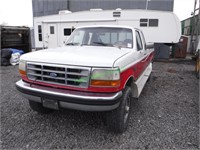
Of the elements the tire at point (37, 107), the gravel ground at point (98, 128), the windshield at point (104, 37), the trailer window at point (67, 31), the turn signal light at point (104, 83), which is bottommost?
the gravel ground at point (98, 128)

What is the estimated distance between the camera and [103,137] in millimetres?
2713

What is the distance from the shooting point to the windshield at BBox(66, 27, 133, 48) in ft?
11.6

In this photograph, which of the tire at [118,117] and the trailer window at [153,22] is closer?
the tire at [118,117]

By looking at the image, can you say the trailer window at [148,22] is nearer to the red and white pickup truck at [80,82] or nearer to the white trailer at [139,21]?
the white trailer at [139,21]

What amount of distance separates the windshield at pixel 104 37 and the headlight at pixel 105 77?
136 centimetres

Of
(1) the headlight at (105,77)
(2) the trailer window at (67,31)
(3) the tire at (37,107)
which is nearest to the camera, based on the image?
(1) the headlight at (105,77)

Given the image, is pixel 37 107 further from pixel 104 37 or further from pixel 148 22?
pixel 148 22

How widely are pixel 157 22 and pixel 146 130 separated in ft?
27.2

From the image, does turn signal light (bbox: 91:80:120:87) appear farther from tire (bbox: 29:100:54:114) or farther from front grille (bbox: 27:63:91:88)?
tire (bbox: 29:100:54:114)

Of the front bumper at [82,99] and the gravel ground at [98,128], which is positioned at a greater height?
the front bumper at [82,99]

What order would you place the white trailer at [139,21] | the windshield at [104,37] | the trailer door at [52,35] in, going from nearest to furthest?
1. the windshield at [104,37]
2. the white trailer at [139,21]
3. the trailer door at [52,35]

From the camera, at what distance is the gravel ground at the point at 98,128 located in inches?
100

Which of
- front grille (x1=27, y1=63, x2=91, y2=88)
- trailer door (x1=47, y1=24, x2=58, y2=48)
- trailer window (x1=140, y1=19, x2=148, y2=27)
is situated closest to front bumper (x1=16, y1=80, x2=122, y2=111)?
front grille (x1=27, y1=63, x2=91, y2=88)

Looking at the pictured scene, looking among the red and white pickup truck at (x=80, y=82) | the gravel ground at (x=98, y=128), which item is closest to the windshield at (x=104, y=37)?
the red and white pickup truck at (x=80, y=82)
